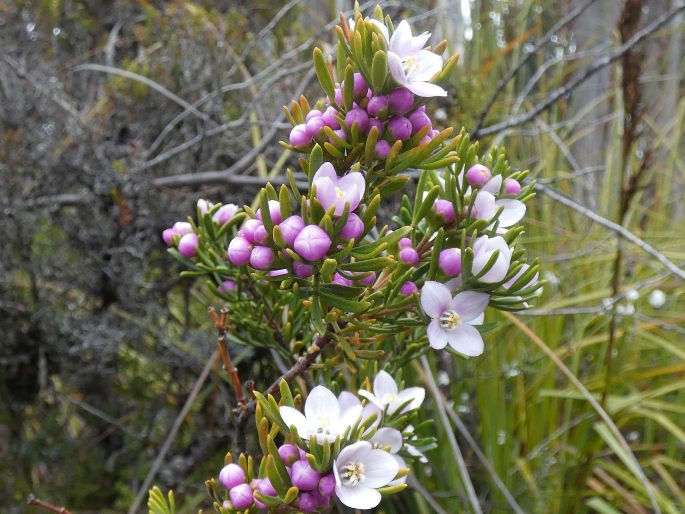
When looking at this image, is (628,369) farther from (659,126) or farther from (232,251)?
(659,126)

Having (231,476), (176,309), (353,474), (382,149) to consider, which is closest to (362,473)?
(353,474)

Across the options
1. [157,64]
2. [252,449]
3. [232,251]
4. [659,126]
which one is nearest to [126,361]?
[252,449]

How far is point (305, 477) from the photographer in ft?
1.35

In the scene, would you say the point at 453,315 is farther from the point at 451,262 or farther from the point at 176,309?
the point at 176,309

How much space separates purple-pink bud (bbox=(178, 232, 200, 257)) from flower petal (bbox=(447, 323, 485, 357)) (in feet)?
0.82

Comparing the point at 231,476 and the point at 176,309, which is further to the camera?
the point at 176,309

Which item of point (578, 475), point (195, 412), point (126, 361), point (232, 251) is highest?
point (232, 251)

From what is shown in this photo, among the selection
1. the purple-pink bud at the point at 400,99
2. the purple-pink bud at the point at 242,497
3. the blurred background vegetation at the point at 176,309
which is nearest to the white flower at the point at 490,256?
the purple-pink bud at the point at 400,99

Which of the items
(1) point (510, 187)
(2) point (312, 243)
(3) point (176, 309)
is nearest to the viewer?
(2) point (312, 243)

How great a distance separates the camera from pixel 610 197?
1.89m

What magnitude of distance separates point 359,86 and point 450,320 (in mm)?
177

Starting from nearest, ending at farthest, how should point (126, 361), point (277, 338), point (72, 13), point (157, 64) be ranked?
point (277, 338) → point (126, 361) → point (157, 64) → point (72, 13)

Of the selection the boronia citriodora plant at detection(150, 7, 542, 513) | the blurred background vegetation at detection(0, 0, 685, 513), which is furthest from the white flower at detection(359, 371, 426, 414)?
the blurred background vegetation at detection(0, 0, 685, 513)

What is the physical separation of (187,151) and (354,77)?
90cm
